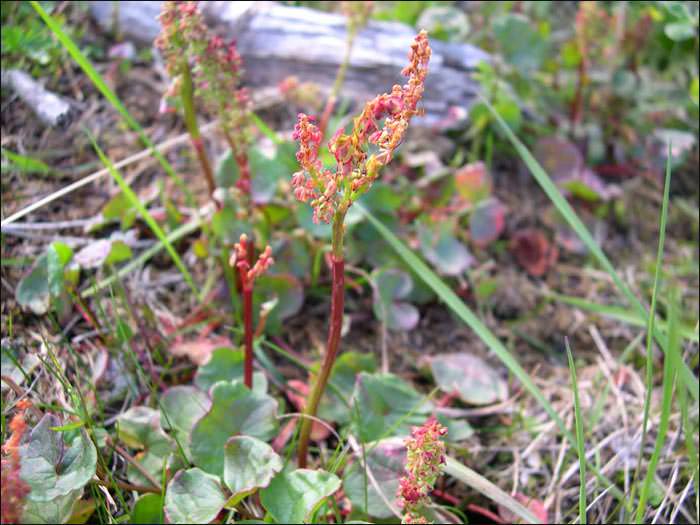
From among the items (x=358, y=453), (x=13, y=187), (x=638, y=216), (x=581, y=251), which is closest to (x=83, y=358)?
(x=13, y=187)

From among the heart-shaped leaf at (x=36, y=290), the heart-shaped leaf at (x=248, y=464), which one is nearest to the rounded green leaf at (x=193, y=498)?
the heart-shaped leaf at (x=248, y=464)

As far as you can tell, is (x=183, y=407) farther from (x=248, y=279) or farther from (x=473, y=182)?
(x=473, y=182)

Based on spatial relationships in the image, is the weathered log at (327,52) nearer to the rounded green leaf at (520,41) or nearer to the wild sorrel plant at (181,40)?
the rounded green leaf at (520,41)

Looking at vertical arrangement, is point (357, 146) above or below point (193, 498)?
above

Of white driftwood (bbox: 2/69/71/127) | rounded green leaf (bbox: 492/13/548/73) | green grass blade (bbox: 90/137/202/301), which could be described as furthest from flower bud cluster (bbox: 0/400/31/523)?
rounded green leaf (bbox: 492/13/548/73)

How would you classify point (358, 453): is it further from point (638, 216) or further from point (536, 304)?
point (638, 216)

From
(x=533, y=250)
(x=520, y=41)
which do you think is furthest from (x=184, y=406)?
(x=520, y=41)
